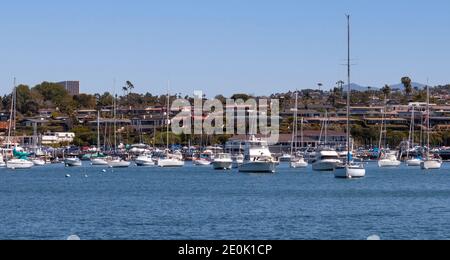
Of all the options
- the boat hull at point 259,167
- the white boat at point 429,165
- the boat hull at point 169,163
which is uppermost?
the boat hull at point 259,167

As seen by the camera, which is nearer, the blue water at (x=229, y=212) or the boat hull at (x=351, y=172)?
the blue water at (x=229, y=212)

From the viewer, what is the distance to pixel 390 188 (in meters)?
68.4

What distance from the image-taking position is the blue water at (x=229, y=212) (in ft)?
115

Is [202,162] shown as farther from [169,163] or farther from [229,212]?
[229,212]

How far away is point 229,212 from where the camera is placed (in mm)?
44531

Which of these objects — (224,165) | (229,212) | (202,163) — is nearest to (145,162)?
(202,163)

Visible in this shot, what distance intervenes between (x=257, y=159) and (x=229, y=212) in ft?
157

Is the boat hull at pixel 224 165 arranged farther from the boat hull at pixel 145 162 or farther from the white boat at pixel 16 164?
the boat hull at pixel 145 162

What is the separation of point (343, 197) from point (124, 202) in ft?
39.8

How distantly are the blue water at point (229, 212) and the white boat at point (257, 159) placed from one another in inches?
791

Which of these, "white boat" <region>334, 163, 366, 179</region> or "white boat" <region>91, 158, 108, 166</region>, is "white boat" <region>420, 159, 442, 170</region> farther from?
"white boat" <region>91, 158, 108, 166</region>

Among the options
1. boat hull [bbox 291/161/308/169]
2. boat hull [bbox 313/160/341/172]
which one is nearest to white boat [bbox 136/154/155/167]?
boat hull [bbox 291/161/308/169]

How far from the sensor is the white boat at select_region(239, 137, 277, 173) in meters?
91.5

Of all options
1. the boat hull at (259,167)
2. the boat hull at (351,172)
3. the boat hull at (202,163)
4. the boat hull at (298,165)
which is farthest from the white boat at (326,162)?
the boat hull at (202,163)
